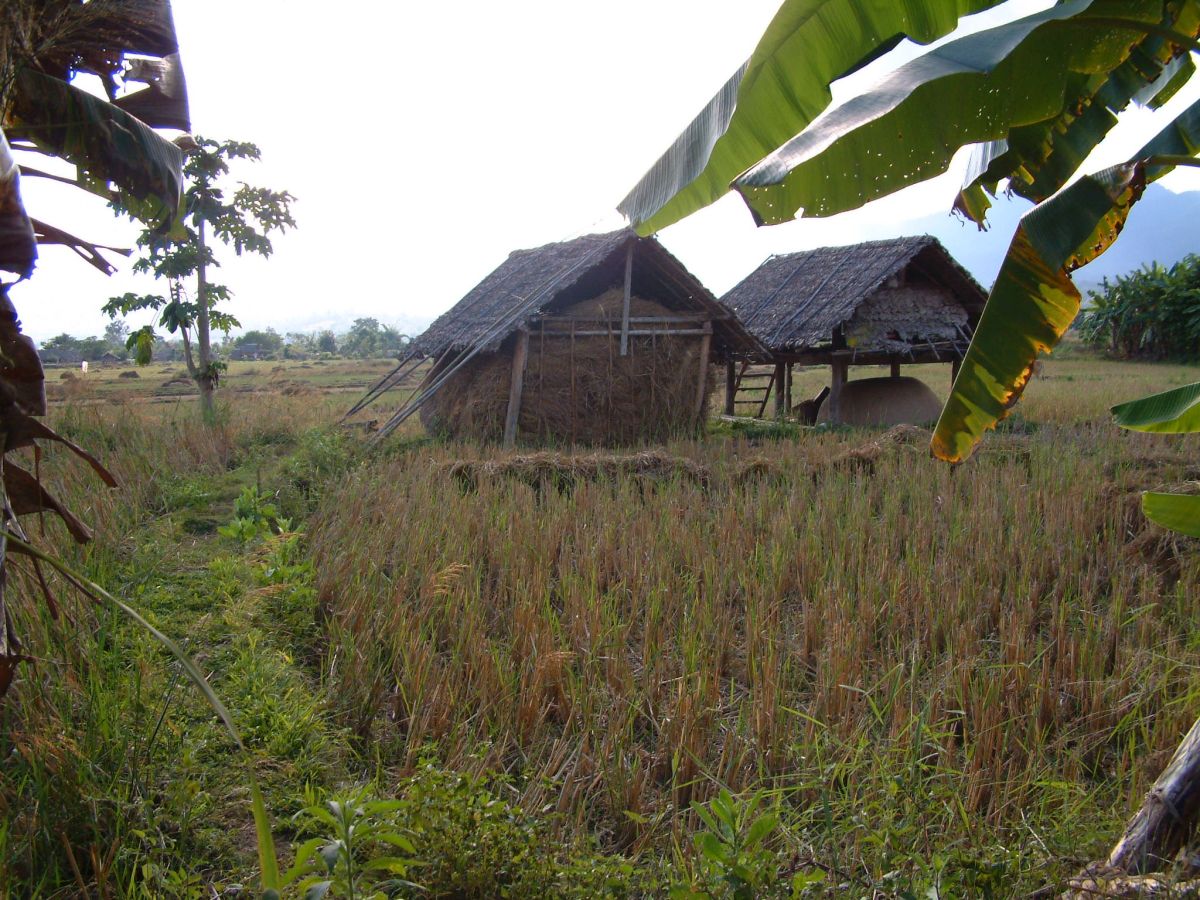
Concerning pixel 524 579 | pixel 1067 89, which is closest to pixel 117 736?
pixel 524 579

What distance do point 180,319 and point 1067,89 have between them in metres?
10.4

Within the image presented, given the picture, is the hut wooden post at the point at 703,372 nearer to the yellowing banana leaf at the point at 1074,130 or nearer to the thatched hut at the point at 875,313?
the thatched hut at the point at 875,313

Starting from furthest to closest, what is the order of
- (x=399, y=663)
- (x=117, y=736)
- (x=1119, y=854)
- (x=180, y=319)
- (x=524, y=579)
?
(x=180, y=319) → (x=524, y=579) → (x=399, y=663) → (x=117, y=736) → (x=1119, y=854)

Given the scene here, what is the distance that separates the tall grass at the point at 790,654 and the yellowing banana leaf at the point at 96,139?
2.12 meters

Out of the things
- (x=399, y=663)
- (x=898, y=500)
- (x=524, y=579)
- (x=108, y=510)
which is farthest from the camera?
(x=898, y=500)

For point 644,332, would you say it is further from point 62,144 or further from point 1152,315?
point 1152,315

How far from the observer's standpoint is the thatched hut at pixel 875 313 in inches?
536

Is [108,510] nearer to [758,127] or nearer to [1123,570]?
[758,127]

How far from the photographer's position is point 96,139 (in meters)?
3.45

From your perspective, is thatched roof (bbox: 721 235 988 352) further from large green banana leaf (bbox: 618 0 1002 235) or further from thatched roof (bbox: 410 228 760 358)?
large green banana leaf (bbox: 618 0 1002 235)

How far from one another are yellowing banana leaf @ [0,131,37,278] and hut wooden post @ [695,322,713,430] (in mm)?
11081

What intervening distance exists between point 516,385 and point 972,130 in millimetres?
8742

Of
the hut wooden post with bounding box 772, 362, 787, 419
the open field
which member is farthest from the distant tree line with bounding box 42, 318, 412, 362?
the open field

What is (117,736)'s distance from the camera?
232 cm
